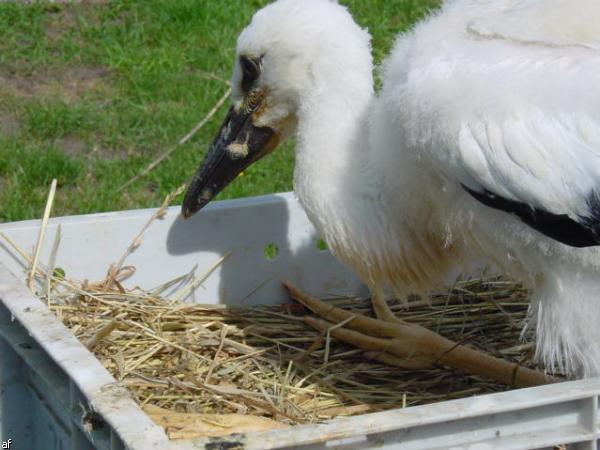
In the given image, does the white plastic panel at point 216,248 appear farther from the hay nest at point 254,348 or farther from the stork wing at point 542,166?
the stork wing at point 542,166

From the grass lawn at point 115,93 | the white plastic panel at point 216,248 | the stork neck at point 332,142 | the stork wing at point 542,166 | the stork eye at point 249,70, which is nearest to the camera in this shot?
the stork wing at point 542,166

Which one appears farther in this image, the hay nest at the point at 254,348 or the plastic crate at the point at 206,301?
the hay nest at the point at 254,348

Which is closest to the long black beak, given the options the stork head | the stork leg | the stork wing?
the stork head

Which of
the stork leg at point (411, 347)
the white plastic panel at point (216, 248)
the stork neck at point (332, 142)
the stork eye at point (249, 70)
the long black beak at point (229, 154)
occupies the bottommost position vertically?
the stork leg at point (411, 347)

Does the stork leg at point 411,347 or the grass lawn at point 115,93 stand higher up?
the stork leg at point 411,347

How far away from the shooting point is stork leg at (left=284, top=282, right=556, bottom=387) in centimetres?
443

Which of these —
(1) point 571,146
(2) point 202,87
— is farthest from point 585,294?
(2) point 202,87

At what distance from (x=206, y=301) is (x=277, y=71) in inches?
43.2

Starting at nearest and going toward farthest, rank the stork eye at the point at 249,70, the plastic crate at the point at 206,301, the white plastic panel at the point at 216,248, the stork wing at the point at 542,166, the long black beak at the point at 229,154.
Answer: the plastic crate at the point at 206,301, the stork wing at the point at 542,166, the stork eye at the point at 249,70, the long black beak at the point at 229,154, the white plastic panel at the point at 216,248

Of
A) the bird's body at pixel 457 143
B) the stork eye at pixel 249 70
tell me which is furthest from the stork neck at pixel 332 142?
the stork eye at pixel 249 70

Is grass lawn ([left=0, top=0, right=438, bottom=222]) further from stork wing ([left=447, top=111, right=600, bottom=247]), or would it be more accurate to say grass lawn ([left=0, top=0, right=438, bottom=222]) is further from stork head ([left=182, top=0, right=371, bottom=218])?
stork wing ([left=447, top=111, right=600, bottom=247])

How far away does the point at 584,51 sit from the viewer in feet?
12.5

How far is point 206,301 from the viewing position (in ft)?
16.5

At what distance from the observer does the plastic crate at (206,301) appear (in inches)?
119
